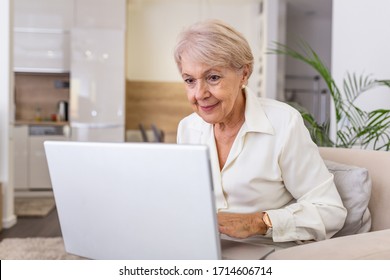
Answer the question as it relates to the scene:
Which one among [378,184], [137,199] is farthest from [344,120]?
[137,199]

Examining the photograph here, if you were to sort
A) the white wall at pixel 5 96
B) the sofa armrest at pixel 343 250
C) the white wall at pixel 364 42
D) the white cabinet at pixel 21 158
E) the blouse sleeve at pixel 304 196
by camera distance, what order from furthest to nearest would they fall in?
the white cabinet at pixel 21 158 < the white wall at pixel 5 96 < the white wall at pixel 364 42 < the blouse sleeve at pixel 304 196 < the sofa armrest at pixel 343 250

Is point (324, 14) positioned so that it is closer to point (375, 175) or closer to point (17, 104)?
point (17, 104)

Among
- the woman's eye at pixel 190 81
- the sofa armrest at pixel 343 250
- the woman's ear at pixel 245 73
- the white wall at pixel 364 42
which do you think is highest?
the white wall at pixel 364 42

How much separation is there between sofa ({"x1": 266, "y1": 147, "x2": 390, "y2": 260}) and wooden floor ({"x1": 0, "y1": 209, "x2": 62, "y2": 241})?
272 centimetres

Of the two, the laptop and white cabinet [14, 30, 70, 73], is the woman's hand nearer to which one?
the laptop

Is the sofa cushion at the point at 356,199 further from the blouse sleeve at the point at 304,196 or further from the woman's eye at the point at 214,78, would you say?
the woman's eye at the point at 214,78

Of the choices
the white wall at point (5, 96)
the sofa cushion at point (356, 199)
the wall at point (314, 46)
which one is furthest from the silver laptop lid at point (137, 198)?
the wall at point (314, 46)

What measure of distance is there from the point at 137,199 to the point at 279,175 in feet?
1.72

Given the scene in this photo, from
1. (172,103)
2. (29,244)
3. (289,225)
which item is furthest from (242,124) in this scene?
(172,103)

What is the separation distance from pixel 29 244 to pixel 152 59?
4.26 metres

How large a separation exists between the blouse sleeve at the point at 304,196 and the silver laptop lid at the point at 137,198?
365mm

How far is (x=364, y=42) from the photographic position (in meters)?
2.95

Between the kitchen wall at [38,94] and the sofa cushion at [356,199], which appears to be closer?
the sofa cushion at [356,199]

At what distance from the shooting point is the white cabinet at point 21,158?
576cm
